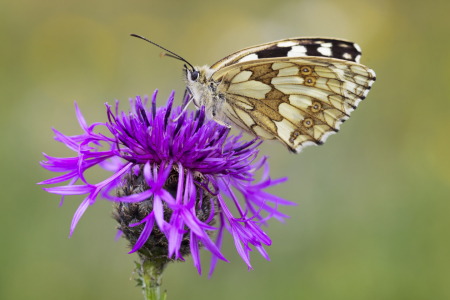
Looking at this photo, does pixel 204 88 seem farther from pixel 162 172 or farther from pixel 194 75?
pixel 162 172

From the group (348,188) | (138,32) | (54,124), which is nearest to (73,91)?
(54,124)

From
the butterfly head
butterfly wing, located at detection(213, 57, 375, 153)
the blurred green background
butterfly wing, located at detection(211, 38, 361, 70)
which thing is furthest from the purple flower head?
the blurred green background

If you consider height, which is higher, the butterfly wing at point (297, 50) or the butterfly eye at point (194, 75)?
the butterfly wing at point (297, 50)

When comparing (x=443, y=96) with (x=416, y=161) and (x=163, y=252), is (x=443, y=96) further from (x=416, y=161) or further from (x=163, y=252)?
(x=163, y=252)

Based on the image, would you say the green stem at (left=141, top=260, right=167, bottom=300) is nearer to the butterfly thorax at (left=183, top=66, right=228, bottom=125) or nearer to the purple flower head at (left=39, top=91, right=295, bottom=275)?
the purple flower head at (left=39, top=91, right=295, bottom=275)

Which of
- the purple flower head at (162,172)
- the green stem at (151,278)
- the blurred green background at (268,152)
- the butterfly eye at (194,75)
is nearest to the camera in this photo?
the purple flower head at (162,172)

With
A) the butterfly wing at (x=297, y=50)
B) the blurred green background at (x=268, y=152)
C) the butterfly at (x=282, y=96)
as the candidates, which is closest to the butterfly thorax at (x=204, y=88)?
the butterfly at (x=282, y=96)

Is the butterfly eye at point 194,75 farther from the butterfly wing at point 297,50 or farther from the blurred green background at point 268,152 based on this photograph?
the blurred green background at point 268,152
